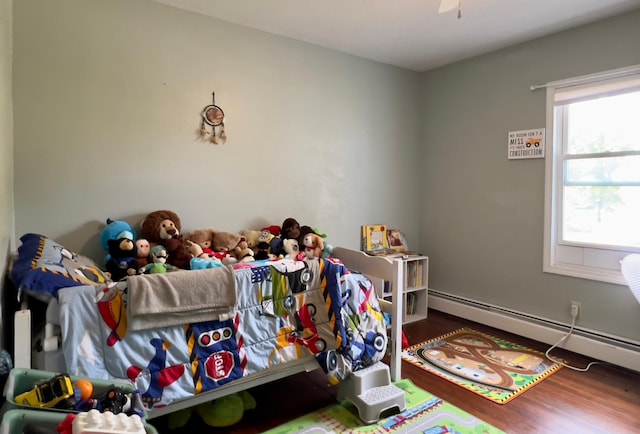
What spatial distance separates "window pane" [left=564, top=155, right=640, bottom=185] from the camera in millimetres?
2691

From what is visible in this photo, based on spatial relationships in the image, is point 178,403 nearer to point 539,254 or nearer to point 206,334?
point 206,334

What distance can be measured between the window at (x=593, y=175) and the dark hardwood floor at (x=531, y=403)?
75 cm

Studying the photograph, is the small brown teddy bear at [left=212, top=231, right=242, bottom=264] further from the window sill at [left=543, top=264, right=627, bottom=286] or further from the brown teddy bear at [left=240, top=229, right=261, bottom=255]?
the window sill at [left=543, top=264, right=627, bottom=286]

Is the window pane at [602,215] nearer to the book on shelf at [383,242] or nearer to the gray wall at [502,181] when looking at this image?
the gray wall at [502,181]

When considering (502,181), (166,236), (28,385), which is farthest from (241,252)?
(502,181)

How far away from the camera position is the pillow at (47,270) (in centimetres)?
152

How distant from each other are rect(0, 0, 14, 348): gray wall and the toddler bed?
0.11 m

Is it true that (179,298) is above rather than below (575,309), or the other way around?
above

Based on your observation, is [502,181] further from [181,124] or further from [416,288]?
[181,124]

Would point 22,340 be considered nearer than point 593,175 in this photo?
Yes

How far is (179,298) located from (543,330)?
2774 millimetres

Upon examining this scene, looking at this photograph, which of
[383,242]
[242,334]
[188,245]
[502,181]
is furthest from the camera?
[383,242]

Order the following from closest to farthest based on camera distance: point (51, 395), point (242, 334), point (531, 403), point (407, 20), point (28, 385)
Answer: point (51, 395), point (28, 385), point (242, 334), point (531, 403), point (407, 20)

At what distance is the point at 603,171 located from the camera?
2836 mm
